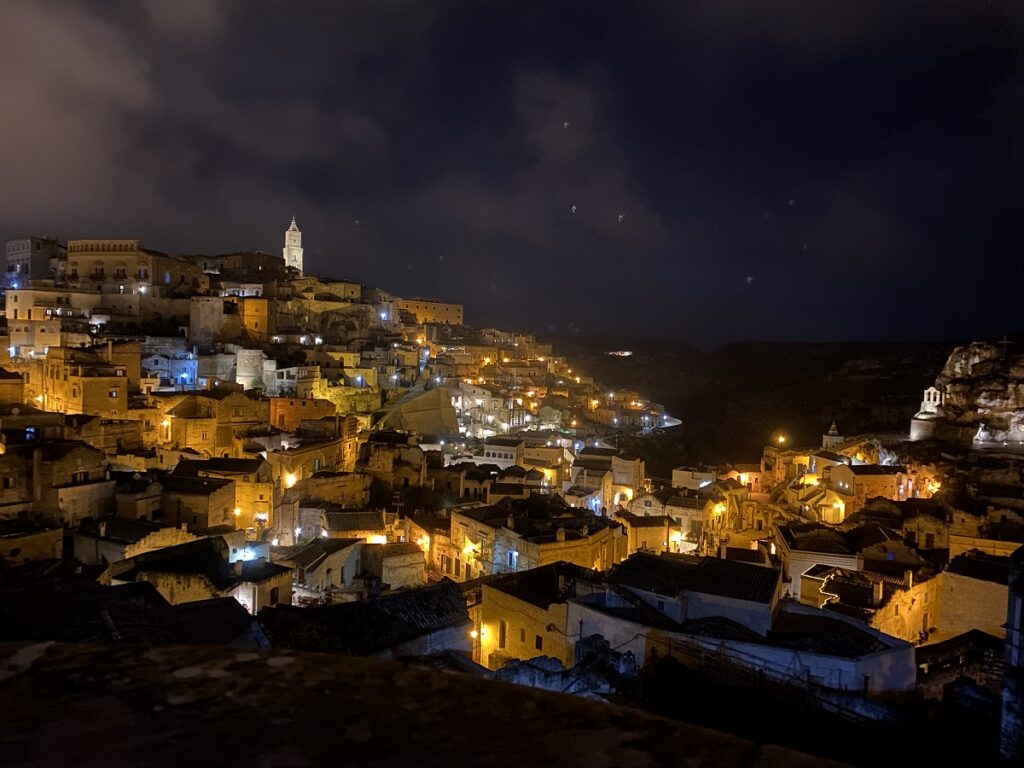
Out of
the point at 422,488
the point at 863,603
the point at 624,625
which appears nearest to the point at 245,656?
the point at 624,625

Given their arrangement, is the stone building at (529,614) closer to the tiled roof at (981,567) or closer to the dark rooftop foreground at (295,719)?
the dark rooftop foreground at (295,719)

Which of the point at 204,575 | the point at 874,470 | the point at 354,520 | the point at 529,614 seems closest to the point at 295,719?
the point at 529,614

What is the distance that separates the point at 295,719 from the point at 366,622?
11.1 m

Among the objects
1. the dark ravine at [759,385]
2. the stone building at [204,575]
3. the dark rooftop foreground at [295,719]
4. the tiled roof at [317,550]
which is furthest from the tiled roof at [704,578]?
the dark ravine at [759,385]

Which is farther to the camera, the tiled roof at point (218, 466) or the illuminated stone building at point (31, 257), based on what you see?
the illuminated stone building at point (31, 257)

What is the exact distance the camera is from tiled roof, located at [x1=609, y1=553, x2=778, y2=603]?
41.6ft

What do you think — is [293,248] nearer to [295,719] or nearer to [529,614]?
[529,614]

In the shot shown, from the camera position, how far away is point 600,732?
105 inches

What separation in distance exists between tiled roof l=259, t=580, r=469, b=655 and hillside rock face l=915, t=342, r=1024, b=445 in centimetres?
3798

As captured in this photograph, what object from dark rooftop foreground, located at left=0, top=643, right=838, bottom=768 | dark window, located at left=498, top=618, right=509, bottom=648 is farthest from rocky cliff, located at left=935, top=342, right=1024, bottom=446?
dark rooftop foreground, located at left=0, top=643, right=838, bottom=768

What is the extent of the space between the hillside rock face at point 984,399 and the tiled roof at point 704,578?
33.5 meters

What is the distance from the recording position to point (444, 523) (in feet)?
80.8

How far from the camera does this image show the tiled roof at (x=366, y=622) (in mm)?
12031

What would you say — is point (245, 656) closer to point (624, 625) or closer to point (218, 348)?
point (624, 625)
